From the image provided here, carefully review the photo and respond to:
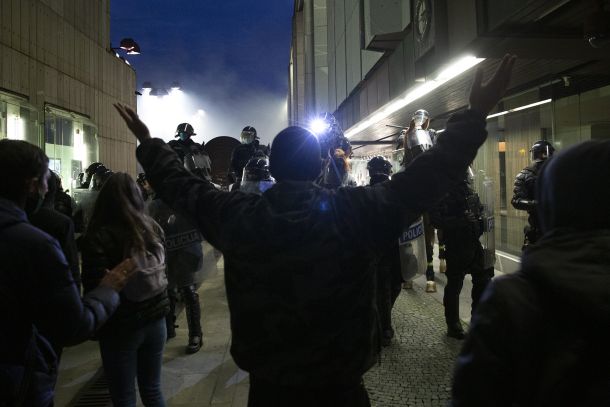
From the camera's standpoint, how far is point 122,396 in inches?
109

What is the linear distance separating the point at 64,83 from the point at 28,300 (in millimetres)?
17636

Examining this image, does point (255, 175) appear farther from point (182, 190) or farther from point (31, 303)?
point (31, 303)

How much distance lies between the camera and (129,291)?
9.02 feet

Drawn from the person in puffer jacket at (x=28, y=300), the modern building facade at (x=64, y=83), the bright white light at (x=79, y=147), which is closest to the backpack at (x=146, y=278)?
the person in puffer jacket at (x=28, y=300)

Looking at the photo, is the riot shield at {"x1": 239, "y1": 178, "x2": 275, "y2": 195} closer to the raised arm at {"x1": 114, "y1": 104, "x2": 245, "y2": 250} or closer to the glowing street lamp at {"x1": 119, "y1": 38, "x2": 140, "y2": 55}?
the raised arm at {"x1": 114, "y1": 104, "x2": 245, "y2": 250}

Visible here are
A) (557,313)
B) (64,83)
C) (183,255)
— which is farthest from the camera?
(64,83)

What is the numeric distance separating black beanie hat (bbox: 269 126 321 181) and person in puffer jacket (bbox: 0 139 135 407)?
951 mm

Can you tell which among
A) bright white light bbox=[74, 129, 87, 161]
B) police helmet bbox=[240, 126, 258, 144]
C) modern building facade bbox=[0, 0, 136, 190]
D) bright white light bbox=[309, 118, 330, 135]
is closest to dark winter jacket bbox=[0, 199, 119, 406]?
police helmet bbox=[240, 126, 258, 144]

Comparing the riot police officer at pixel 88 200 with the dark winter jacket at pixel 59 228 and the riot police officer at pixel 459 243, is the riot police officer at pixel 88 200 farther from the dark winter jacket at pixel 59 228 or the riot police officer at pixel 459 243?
the riot police officer at pixel 459 243

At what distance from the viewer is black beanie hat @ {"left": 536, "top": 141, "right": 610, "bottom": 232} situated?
1.13 metres

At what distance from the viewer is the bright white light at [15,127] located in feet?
35.6

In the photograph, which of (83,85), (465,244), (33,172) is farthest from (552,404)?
(83,85)

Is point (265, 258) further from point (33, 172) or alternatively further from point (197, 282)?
point (197, 282)

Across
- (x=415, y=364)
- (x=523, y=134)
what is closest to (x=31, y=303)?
(x=415, y=364)
